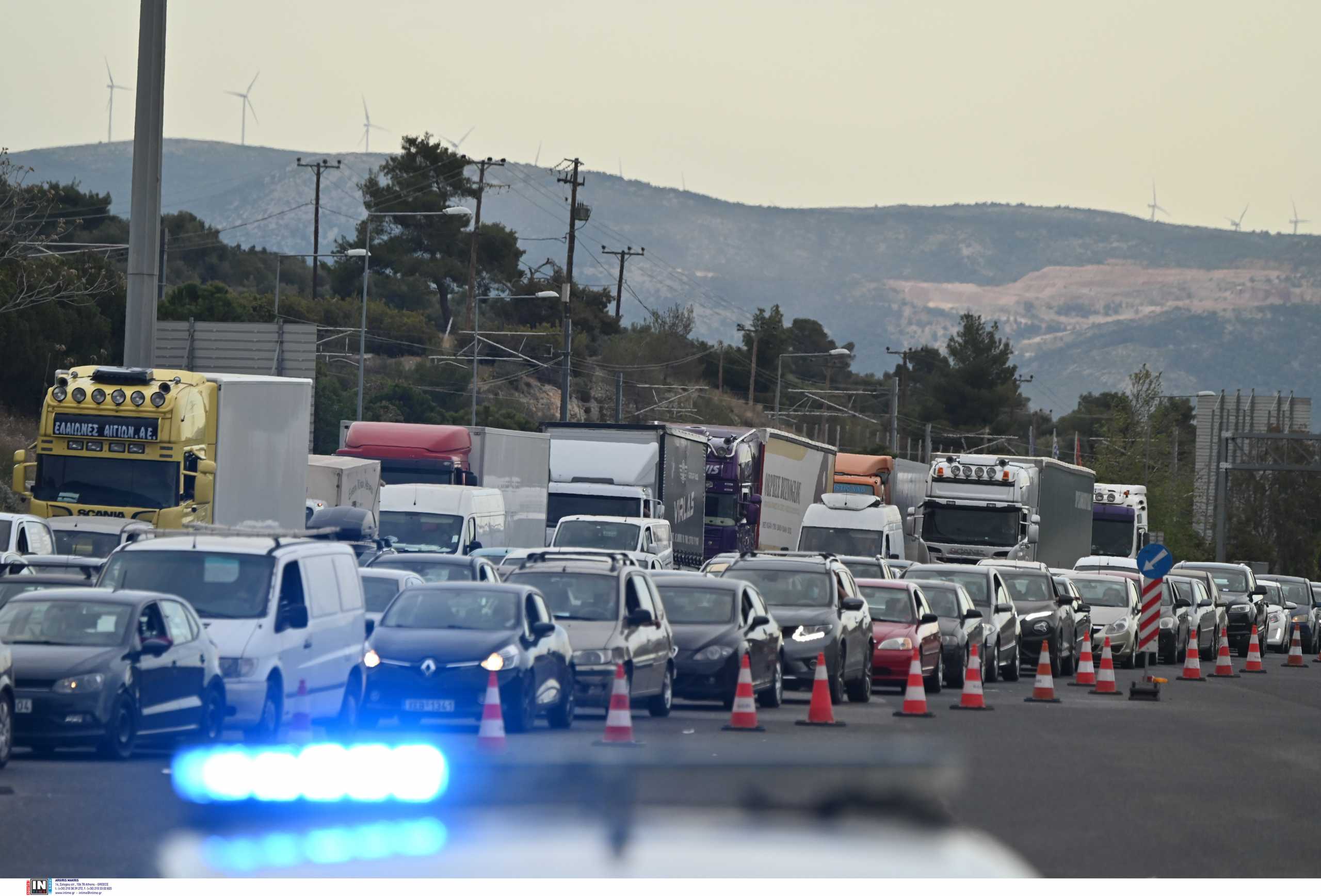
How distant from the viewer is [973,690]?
23.3 meters

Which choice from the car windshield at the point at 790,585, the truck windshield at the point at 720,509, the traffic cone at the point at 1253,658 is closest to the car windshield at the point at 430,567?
the car windshield at the point at 790,585

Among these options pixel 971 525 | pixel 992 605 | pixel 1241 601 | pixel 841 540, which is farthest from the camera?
pixel 971 525

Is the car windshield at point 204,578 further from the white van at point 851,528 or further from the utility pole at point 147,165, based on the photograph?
the white van at point 851,528

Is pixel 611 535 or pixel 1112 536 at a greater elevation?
pixel 611 535

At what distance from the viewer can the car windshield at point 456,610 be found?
59.9 ft

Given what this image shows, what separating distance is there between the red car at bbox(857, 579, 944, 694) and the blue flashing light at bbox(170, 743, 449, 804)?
430 inches

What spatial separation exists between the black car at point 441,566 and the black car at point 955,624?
20.9 ft

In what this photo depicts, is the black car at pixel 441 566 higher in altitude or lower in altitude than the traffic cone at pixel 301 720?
higher

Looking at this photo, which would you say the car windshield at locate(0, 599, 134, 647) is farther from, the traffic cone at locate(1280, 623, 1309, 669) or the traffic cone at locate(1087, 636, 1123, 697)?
the traffic cone at locate(1280, 623, 1309, 669)

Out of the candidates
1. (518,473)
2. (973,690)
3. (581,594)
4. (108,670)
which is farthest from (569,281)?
(108,670)

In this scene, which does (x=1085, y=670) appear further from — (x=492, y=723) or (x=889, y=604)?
(x=492, y=723)

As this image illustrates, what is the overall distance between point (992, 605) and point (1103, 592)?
6.96 meters
